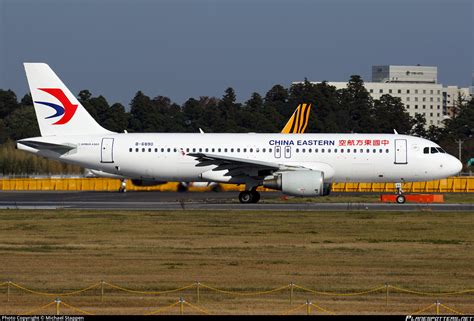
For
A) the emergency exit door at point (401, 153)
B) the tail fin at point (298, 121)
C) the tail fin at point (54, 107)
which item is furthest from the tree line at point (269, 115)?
the emergency exit door at point (401, 153)

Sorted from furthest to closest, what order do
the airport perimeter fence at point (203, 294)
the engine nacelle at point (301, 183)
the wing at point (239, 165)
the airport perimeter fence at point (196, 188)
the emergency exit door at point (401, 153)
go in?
1. the airport perimeter fence at point (196, 188)
2. the emergency exit door at point (401, 153)
3. the wing at point (239, 165)
4. the engine nacelle at point (301, 183)
5. the airport perimeter fence at point (203, 294)

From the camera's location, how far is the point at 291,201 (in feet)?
175

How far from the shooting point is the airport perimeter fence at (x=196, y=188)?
70.1 meters

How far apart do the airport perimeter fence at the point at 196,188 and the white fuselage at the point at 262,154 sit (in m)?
12.7

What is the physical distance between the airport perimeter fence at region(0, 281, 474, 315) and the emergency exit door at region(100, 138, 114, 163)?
1108 inches

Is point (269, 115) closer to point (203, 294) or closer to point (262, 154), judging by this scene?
point (262, 154)

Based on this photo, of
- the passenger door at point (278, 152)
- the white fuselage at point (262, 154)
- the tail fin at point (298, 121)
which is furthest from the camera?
the tail fin at point (298, 121)

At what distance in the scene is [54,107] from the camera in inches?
2044

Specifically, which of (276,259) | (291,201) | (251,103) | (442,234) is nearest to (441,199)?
(291,201)

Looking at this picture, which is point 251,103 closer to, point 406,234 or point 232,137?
point 232,137

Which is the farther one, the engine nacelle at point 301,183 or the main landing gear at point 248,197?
the main landing gear at point 248,197

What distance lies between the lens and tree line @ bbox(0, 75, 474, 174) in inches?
4934

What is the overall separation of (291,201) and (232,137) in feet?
17.5

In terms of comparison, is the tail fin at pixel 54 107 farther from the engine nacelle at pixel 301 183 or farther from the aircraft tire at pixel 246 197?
the engine nacelle at pixel 301 183
